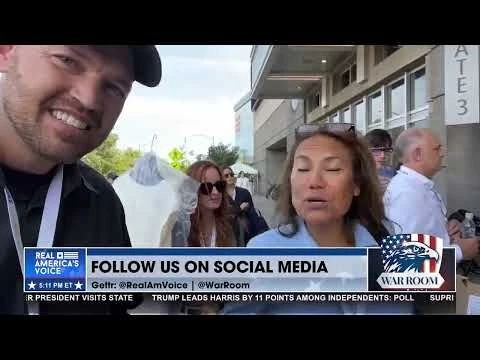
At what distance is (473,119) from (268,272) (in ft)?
5.18

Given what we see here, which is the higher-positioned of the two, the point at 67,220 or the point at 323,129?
the point at 323,129

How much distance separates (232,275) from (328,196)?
2.51 feet

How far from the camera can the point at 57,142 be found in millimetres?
3275

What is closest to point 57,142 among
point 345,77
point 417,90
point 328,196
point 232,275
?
point 232,275

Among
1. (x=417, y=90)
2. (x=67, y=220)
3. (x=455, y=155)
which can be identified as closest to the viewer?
(x=455, y=155)

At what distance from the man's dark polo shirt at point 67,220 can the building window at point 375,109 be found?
168 cm

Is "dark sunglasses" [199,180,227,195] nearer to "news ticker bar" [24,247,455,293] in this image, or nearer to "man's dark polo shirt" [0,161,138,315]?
"news ticker bar" [24,247,455,293]

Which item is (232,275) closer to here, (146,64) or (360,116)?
(360,116)

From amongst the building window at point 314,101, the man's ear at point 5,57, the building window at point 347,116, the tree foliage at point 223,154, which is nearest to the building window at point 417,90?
the building window at point 347,116

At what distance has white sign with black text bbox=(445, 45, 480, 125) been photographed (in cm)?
322

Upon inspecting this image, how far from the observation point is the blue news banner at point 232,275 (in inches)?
127

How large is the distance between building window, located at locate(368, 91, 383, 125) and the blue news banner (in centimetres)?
82

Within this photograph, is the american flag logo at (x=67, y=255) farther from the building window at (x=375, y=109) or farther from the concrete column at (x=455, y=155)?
the concrete column at (x=455, y=155)
